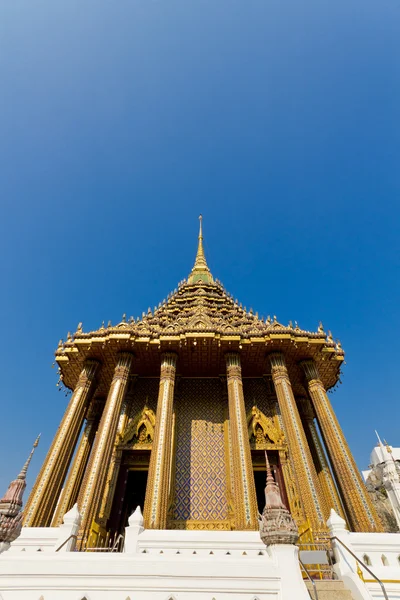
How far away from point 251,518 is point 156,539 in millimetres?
4392

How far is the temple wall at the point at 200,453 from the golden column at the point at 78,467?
14.9ft

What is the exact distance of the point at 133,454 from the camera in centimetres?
1496

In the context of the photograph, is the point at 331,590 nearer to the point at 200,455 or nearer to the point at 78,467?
the point at 200,455

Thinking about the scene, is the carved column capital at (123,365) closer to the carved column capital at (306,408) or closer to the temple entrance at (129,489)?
the temple entrance at (129,489)

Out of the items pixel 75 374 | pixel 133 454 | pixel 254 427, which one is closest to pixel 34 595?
pixel 133 454

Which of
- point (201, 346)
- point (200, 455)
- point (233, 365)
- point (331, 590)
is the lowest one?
point (331, 590)

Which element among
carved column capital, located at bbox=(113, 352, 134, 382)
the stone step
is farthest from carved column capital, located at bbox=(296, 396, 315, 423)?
the stone step

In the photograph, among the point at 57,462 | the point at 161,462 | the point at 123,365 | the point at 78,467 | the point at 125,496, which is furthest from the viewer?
the point at 125,496

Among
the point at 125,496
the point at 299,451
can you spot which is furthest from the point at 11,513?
the point at 125,496

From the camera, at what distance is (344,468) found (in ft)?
40.9

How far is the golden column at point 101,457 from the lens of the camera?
11.1m

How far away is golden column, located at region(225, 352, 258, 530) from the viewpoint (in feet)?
36.3

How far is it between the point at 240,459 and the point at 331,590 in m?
6.70

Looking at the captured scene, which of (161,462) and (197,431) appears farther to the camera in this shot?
(197,431)
